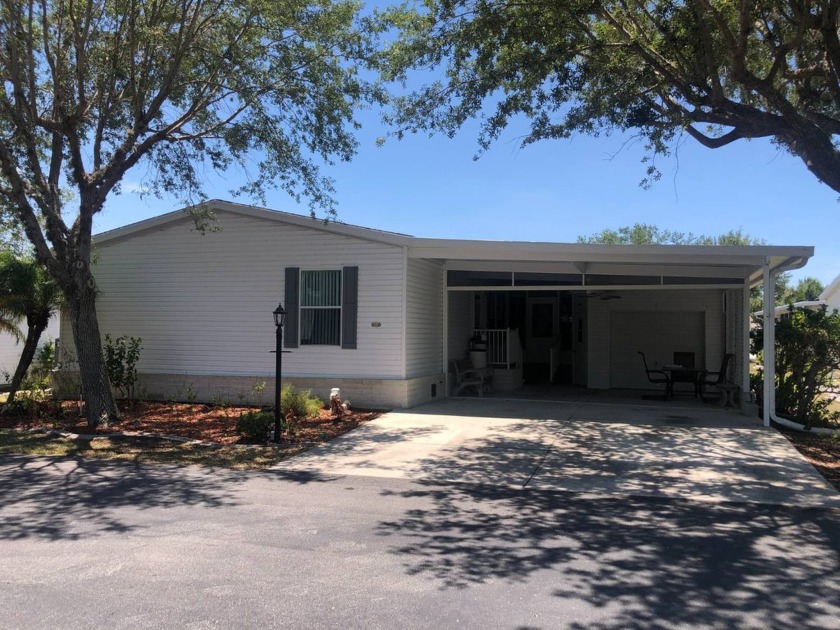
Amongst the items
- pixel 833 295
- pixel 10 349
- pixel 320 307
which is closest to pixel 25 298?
pixel 320 307

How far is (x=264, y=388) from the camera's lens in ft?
40.1

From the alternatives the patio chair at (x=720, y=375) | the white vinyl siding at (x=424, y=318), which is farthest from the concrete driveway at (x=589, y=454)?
the white vinyl siding at (x=424, y=318)

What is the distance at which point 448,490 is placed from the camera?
638cm

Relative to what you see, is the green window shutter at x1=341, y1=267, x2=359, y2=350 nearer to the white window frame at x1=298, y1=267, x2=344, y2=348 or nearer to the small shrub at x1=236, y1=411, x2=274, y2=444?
the white window frame at x1=298, y1=267, x2=344, y2=348

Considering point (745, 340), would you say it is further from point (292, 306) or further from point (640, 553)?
point (292, 306)

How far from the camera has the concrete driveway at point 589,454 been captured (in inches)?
257

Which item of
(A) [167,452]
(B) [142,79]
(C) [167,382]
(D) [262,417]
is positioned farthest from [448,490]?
(C) [167,382]

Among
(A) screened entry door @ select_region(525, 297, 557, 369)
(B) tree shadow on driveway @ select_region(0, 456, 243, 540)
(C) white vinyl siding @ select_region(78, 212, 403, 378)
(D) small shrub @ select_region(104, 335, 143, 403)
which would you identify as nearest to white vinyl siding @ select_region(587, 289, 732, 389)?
(A) screened entry door @ select_region(525, 297, 557, 369)

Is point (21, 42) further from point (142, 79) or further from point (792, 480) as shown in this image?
point (792, 480)

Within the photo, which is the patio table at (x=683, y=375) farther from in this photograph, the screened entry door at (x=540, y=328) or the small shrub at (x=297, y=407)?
the small shrub at (x=297, y=407)

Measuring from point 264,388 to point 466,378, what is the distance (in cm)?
470

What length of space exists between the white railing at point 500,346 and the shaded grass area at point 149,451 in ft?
24.6

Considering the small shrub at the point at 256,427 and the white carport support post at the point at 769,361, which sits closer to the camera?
the small shrub at the point at 256,427

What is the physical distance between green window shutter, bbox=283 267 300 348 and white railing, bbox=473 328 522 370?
4.93 metres
